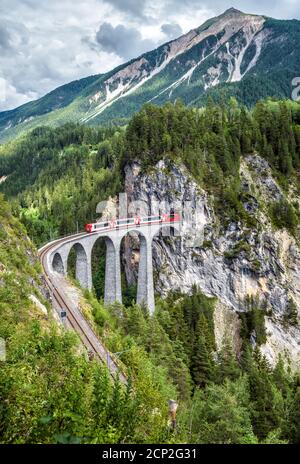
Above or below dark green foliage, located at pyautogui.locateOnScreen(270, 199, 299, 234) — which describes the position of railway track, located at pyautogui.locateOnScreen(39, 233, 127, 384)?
below

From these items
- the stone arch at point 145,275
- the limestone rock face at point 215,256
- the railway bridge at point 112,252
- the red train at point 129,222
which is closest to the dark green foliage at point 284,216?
the limestone rock face at point 215,256

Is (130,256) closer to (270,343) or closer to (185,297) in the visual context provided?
(185,297)

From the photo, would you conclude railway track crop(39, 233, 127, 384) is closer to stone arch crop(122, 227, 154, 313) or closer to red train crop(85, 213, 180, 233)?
red train crop(85, 213, 180, 233)

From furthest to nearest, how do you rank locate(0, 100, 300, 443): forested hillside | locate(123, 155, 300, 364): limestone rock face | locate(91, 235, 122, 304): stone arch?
locate(123, 155, 300, 364): limestone rock face, locate(91, 235, 122, 304): stone arch, locate(0, 100, 300, 443): forested hillside

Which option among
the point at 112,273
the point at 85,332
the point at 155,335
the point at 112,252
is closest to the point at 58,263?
the point at 112,252

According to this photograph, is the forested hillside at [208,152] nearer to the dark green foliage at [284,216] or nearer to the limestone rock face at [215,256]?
the dark green foliage at [284,216]

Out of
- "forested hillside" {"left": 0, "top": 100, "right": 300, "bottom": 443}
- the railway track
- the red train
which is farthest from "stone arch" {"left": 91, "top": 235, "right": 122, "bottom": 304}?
the railway track

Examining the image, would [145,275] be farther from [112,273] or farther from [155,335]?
[155,335]

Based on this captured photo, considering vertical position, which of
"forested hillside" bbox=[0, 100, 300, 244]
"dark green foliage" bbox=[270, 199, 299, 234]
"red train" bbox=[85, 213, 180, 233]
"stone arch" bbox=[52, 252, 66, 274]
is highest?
"forested hillside" bbox=[0, 100, 300, 244]
